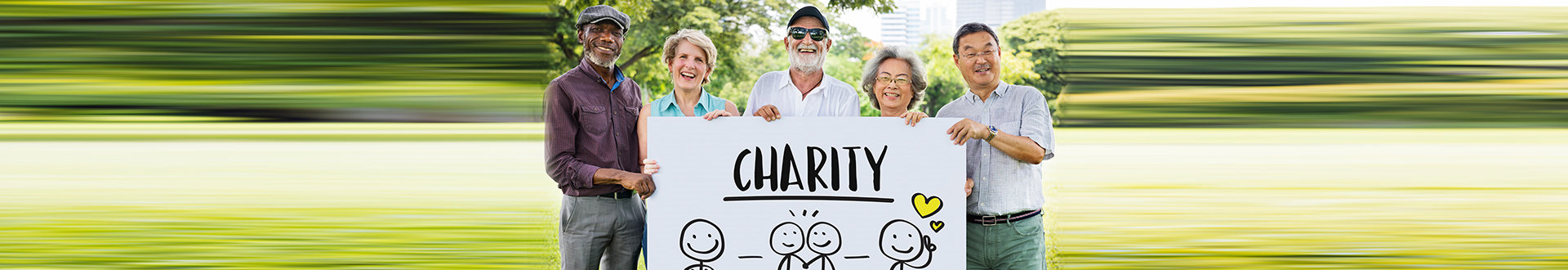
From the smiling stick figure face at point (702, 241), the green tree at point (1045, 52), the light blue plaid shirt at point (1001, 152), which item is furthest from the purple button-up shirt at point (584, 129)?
the green tree at point (1045, 52)

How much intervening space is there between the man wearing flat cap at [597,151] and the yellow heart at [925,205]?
818 mm

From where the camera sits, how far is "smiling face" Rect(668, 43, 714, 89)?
251 centimetres

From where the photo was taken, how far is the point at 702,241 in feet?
8.04

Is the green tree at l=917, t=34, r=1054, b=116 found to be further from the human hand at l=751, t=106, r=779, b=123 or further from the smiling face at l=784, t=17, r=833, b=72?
the human hand at l=751, t=106, r=779, b=123

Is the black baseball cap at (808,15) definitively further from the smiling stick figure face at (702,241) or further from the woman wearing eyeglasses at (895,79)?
the smiling stick figure face at (702,241)

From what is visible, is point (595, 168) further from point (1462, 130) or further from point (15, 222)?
point (1462, 130)

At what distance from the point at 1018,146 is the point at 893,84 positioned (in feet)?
1.39

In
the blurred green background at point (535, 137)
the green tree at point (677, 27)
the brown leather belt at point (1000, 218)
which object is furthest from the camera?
the green tree at point (677, 27)

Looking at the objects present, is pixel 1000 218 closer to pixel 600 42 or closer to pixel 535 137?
pixel 600 42

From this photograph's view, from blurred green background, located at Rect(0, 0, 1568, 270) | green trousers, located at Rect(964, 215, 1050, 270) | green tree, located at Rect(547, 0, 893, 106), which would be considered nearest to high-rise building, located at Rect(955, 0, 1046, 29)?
green tree, located at Rect(547, 0, 893, 106)

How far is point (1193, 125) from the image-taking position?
36.9ft

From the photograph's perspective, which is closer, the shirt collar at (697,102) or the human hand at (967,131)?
the human hand at (967,131)

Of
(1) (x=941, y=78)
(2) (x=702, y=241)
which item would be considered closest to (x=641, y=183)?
(2) (x=702, y=241)

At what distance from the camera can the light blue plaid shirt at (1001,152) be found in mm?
2441
